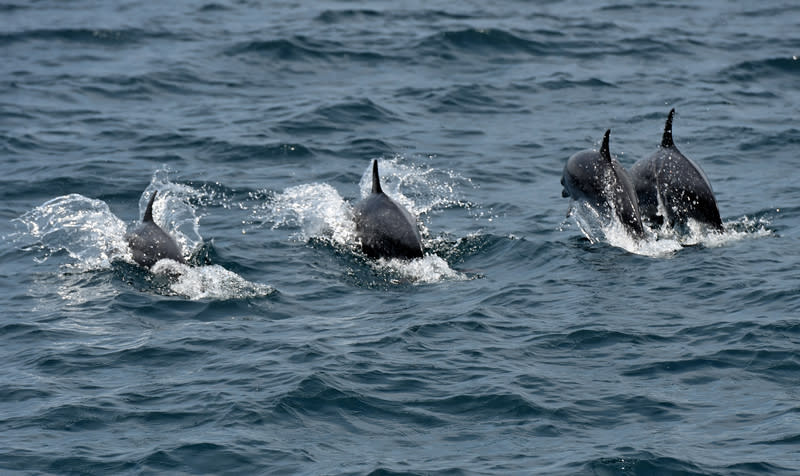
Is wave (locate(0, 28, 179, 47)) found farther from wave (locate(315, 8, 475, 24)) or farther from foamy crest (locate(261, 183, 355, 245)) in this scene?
foamy crest (locate(261, 183, 355, 245))

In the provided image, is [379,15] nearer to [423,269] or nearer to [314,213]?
[314,213]

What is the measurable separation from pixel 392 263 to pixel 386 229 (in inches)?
20.4

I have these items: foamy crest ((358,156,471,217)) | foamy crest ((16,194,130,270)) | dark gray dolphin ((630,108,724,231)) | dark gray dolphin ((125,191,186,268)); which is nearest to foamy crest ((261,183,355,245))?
foamy crest ((358,156,471,217))

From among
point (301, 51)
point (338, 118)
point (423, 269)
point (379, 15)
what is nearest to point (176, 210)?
point (423, 269)

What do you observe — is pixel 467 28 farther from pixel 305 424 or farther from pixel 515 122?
pixel 305 424

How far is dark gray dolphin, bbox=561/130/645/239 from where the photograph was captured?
640 inches

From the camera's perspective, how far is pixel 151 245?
15633 mm

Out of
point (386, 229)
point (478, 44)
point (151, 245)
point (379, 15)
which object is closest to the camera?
point (151, 245)

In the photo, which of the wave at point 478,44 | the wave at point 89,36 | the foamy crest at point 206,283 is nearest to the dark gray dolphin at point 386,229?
the foamy crest at point 206,283

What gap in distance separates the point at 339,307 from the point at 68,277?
373 cm

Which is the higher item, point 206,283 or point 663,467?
point 663,467

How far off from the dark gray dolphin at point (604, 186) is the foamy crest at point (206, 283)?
4.61 m

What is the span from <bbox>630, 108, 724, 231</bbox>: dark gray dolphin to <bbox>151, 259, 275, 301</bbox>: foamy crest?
5.46 metres

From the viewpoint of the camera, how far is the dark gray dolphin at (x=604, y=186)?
16.2 meters
